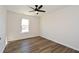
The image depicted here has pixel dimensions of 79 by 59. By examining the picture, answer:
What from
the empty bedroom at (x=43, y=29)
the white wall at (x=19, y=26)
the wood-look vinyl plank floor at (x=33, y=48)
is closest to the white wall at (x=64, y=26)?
the empty bedroom at (x=43, y=29)

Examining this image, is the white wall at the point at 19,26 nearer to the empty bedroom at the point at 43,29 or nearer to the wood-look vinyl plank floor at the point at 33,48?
the empty bedroom at the point at 43,29

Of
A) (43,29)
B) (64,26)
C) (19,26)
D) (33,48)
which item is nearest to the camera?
(33,48)

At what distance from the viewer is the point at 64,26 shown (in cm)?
372

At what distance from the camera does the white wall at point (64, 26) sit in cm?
324

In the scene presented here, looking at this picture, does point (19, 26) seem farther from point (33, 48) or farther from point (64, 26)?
point (64, 26)

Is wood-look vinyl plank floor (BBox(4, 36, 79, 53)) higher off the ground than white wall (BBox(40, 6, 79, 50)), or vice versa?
white wall (BBox(40, 6, 79, 50))

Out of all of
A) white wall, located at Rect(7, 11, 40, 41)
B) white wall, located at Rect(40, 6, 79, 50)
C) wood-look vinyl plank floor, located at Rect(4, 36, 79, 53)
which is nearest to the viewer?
wood-look vinyl plank floor, located at Rect(4, 36, 79, 53)

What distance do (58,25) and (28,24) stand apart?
190 centimetres

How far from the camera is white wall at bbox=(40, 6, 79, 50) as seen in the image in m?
3.24

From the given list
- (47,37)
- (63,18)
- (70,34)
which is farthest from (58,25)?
(47,37)

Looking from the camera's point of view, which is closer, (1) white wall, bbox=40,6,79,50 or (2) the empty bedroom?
(2) the empty bedroom

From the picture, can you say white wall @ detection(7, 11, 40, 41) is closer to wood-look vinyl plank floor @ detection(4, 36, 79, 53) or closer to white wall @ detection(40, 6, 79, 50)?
wood-look vinyl plank floor @ detection(4, 36, 79, 53)

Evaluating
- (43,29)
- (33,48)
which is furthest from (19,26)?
(43,29)

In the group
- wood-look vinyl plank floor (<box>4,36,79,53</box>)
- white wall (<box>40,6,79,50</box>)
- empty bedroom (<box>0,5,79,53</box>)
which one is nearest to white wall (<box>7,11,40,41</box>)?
Answer: empty bedroom (<box>0,5,79,53</box>)
